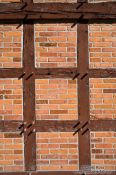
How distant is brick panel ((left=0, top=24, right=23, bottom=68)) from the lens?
3.99m

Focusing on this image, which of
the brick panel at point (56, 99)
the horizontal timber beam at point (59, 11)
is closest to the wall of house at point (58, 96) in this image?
the brick panel at point (56, 99)

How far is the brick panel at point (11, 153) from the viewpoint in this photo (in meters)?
3.96

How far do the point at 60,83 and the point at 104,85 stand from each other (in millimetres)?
616

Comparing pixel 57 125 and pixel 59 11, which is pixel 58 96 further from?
pixel 59 11

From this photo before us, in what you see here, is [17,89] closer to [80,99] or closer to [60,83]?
[60,83]

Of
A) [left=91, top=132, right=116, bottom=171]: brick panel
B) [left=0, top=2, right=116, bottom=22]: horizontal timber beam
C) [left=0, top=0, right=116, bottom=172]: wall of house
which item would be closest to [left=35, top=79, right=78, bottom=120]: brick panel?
[left=0, top=0, right=116, bottom=172]: wall of house

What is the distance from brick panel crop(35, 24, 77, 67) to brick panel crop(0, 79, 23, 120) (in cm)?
43

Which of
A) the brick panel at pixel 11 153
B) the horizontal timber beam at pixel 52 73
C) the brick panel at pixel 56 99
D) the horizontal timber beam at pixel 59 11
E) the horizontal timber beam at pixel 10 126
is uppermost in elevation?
the horizontal timber beam at pixel 59 11

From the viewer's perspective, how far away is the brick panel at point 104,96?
3949mm

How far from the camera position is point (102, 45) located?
397 centimetres

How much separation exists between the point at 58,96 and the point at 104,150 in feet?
3.25

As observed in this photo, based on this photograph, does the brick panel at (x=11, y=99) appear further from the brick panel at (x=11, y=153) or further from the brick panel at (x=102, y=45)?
the brick panel at (x=102, y=45)

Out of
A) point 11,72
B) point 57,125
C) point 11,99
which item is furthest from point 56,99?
point 11,72

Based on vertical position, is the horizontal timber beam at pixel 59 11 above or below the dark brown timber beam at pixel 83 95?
above
